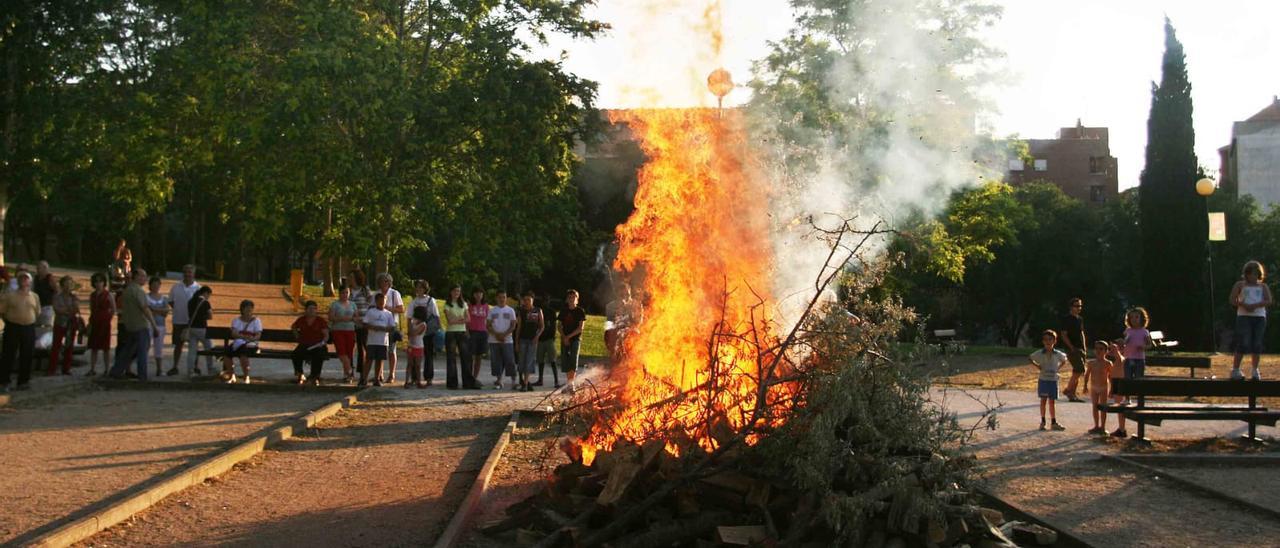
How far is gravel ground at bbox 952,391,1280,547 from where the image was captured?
785 cm

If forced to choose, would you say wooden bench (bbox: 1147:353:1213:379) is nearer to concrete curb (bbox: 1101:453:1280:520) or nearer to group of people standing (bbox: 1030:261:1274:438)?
Answer: group of people standing (bbox: 1030:261:1274:438)

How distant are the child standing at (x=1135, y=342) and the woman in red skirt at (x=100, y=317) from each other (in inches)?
592

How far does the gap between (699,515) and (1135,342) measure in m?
10.9

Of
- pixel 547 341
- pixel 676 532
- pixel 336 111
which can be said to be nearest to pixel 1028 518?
pixel 676 532

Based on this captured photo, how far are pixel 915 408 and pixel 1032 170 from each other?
8972 cm

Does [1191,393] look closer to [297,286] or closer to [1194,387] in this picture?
[1194,387]

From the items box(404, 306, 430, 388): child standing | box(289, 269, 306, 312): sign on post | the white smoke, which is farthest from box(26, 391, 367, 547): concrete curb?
box(289, 269, 306, 312): sign on post

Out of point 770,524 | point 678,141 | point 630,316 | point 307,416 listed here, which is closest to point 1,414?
point 307,416

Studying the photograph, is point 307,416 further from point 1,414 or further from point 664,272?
point 664,272

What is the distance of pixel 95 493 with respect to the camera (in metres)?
8.38

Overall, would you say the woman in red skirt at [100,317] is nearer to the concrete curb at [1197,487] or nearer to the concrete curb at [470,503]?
the concrete curb at [470,503]

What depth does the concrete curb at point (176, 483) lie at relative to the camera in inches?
264

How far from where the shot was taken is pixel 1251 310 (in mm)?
14805

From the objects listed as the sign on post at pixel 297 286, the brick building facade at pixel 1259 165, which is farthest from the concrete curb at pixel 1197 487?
the brick building facade at pixel 1259 165
